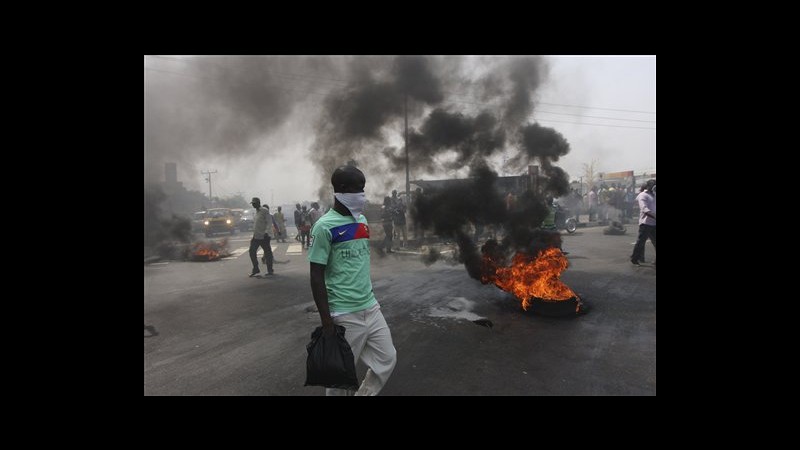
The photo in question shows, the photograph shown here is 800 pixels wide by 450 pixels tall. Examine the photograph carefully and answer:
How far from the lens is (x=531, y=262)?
568 centimetres

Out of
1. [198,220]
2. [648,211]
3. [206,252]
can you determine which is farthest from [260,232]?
[198,220]

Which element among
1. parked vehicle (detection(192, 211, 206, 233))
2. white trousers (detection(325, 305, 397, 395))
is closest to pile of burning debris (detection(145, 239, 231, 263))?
parked vehicle (detection(192, 211, 206, 233))

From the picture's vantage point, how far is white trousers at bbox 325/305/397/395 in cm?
235

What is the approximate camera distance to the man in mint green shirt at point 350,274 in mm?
2309

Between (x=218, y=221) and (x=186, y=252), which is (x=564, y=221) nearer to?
(x=186, y=252)

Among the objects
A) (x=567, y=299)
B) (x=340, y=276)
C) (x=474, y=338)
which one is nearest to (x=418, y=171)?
(x=567, y=299)

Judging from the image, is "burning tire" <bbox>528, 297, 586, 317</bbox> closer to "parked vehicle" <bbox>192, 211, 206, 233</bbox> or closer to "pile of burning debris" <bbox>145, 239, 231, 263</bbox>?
"pile of burning debris" <bbox>145, 239, 231, 263</bbox>

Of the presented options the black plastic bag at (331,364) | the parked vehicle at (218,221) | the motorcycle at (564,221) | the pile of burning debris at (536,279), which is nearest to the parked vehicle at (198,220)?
the parked vehicle at (218,221)

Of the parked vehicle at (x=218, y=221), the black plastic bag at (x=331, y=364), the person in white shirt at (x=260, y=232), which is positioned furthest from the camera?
the parked vehicle at (x=218, y=221)

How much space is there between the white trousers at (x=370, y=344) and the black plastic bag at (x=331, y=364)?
0.16m

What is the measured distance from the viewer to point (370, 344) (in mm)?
2463

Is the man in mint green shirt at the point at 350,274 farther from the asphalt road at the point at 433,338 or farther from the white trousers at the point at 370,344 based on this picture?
the asphalt road at the point at 433,338

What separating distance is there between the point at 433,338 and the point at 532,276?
84.1 inches

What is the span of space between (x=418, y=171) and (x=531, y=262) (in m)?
4.56
